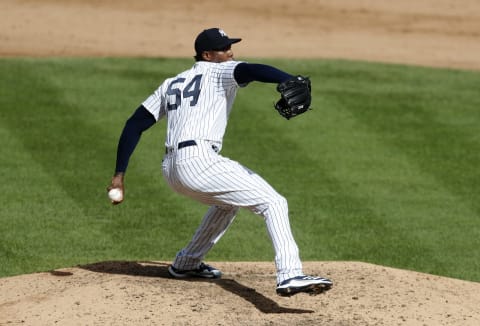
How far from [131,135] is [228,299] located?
133 centimetres

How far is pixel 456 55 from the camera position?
17.9m

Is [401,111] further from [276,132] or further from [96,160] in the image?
[96,160]

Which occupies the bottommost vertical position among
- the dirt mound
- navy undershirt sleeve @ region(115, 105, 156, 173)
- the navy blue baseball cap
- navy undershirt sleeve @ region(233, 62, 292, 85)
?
the dirt mound

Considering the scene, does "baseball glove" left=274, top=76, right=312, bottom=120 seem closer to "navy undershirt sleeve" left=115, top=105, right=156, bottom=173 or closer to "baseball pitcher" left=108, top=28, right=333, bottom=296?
"baseball pitcher" left=108, top=28, right=333, bottom=296

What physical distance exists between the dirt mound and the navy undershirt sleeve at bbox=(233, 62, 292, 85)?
1.49 meters

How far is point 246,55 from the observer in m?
17.2

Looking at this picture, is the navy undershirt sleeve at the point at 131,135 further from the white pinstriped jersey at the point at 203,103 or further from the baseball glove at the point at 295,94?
the baseball glove at the point at 295,94

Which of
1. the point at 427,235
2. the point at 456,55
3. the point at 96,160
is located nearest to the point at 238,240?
the point at 427,235

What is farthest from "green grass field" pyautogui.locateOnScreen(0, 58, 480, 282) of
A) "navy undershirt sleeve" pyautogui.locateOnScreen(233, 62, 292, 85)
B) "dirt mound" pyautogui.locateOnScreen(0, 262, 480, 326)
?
"navy undershirt sleeve" pyautogui.locateOnScreen(233, 62, 292, 85)

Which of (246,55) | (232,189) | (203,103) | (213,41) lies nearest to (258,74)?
(203,103)

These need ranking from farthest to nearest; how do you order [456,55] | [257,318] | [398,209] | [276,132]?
[456,55]
[276,132]
[398,209]
[257,318]

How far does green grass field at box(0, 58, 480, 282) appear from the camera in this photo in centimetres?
1048

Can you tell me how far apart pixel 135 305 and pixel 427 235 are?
3.86 metres

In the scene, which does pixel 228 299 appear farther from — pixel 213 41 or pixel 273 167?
pixel 273 167
